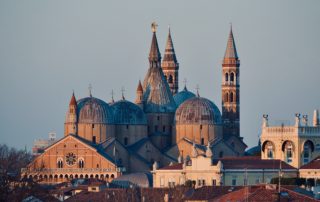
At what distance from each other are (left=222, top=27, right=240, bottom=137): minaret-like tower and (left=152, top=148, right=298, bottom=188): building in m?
27.5

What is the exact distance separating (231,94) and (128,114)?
10.6 m

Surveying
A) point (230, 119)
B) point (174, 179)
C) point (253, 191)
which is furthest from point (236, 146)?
point (253, 191)

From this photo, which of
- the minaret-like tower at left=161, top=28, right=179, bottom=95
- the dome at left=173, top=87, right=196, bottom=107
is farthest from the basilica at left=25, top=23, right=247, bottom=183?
the minaret-like tower at left=161, top=28, right=179, bottom=95

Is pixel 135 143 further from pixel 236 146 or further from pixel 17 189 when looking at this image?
pixel 17 189

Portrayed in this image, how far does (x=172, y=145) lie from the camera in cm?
18200

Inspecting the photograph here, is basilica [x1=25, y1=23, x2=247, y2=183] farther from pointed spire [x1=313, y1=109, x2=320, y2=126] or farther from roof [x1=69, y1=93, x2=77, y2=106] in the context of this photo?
pointed spire [x1=313, y1=109, x2=320, y2=126]

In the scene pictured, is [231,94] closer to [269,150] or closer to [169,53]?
[169,53]

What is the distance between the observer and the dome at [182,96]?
190 metres

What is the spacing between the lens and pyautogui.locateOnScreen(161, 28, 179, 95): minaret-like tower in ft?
636

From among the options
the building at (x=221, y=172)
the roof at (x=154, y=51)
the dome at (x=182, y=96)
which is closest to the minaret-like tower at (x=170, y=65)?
the dome at (x=182, y=96)

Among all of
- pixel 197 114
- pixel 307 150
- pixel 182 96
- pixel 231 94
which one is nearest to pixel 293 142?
pixel 307 150

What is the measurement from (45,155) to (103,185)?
30765 mm

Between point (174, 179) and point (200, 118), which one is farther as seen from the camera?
point (200, 118)

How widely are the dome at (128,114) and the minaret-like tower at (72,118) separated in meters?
3.31
